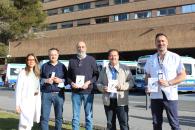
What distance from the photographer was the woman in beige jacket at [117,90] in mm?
9305

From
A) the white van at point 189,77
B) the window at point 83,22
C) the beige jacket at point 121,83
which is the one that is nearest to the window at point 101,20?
A: the window at point 83,22

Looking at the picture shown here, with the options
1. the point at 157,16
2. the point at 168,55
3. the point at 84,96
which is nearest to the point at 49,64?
the point at 84,96

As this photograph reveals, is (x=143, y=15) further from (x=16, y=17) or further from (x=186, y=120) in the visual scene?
(x=186, y=120)

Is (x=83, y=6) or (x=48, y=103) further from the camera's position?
(x=83, y=6)

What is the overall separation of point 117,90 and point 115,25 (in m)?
56.8

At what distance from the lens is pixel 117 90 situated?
930 centimetres

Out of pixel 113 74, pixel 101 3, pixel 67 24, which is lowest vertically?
pixel 113 74

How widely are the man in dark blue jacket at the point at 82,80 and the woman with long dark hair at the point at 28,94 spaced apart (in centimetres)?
75

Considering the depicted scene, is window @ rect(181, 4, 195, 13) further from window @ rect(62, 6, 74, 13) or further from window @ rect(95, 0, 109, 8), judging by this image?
window @ rect(62, 6, 74, 13)

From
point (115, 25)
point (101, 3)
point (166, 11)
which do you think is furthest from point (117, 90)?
point (101, 3)

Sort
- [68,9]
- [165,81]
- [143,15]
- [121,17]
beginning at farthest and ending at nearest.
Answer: [68,9] < [121,17] < [143,15] < [165,81]

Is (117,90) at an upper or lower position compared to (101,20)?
lower

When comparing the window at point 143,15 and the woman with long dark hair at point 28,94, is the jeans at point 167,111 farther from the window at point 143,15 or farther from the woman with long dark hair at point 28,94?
the window at point 143,15

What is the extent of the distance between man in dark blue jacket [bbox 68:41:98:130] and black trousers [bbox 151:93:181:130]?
6.91 feet
